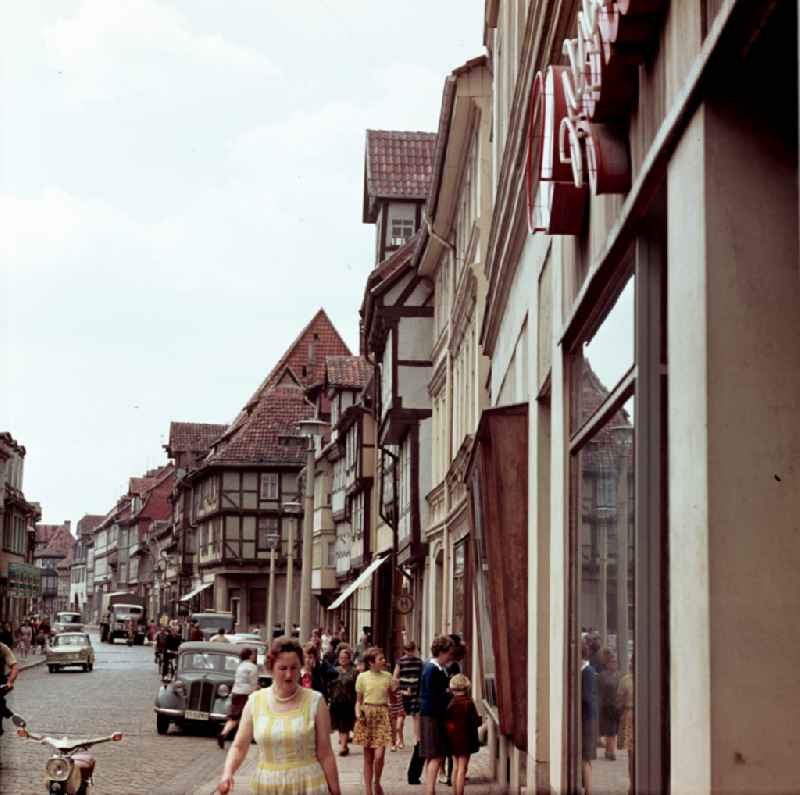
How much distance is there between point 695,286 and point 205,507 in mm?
87144

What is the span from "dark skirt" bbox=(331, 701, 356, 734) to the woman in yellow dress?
15.5 metres

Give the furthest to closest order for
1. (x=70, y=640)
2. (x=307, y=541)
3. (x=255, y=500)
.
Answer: (x=255, y=500) → (x=70, y=640) → (x=307, y=541)

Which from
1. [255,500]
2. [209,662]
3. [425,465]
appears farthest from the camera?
[255,500]

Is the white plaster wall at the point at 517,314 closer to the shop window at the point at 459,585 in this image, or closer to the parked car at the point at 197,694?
the shop window at the point at 459,585

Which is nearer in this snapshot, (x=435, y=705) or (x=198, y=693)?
(x=435, y=705)

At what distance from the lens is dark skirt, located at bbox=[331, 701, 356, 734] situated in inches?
930

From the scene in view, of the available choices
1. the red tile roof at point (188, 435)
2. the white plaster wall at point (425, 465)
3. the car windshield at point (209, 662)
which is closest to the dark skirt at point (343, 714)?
the car windshield at point (209, 662)

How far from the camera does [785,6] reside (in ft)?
16.8

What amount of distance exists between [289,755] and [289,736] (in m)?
0.09

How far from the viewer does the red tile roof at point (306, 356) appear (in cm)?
9212

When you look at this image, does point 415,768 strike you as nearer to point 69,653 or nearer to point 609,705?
point 609,705

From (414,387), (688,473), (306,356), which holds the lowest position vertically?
(688,473)

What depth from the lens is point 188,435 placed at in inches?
4429

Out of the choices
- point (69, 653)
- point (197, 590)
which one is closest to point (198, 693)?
point (69, 653)
